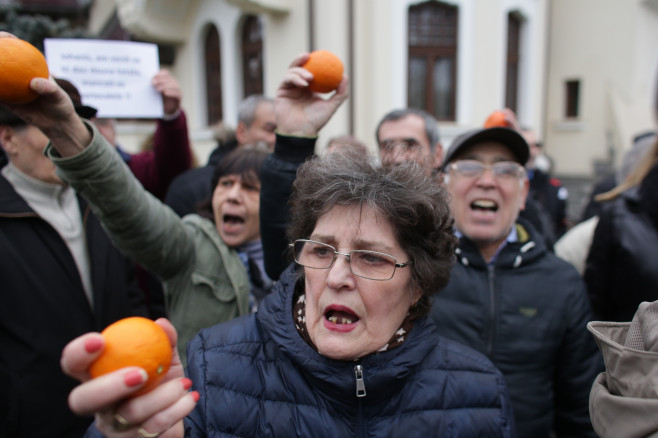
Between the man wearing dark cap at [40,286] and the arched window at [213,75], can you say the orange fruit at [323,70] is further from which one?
the arched window at [213,75]

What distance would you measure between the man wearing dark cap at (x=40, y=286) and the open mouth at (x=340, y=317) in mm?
1060

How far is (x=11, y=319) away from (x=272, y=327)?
1.05 metres

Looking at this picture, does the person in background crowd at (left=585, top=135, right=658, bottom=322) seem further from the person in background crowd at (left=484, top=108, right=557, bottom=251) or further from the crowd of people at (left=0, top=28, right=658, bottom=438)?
the person in background crowd at (left=484, top=108, right=557, bottom=251)

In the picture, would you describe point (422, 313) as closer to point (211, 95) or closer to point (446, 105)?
point (446, 105)

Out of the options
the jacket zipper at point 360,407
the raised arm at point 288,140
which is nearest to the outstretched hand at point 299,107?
the raised arm at point 288,140

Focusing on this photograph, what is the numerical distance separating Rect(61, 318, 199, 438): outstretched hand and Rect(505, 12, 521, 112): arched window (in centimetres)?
1181

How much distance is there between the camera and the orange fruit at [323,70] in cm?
160

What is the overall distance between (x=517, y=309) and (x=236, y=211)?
48.5 inches

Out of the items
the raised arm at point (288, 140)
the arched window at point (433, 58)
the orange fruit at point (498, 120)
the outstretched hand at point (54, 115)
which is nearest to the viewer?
the outstretched hand at point (54, 115)

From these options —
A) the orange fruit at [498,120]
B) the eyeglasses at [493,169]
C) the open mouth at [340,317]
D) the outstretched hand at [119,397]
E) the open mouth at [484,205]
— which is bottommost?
the open mouth at [340,317]

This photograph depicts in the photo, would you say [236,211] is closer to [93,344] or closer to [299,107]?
[299,107]

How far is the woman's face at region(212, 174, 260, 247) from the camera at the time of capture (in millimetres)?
2133

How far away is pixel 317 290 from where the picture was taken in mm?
1340

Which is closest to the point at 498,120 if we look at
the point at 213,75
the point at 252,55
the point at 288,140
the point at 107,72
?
the point at 288,140
